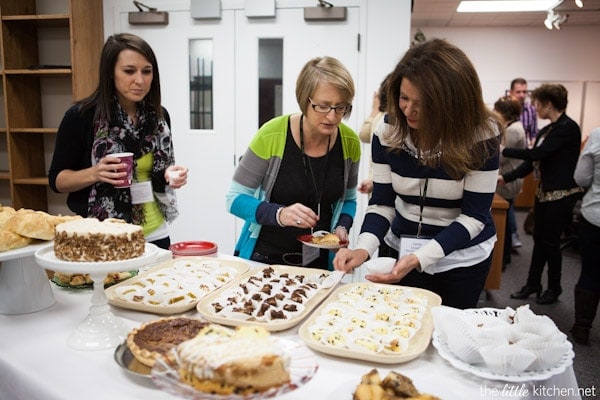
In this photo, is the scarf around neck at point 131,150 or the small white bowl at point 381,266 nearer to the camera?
the small white bowl at point 381,266

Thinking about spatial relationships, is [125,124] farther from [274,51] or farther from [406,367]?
[274,51]

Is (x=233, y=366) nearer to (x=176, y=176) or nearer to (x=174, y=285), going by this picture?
(x=174, y=285)

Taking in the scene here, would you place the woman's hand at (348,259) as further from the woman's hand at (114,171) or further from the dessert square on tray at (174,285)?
the woman's hand at (114,171)

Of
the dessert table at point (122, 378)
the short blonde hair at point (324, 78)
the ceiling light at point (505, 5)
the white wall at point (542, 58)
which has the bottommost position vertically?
the dessert table at point (122, 378)

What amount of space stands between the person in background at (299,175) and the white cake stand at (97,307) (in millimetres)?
798

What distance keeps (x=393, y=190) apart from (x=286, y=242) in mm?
503

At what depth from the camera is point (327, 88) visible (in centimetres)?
196

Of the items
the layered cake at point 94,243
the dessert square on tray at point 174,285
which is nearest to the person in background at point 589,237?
the dessert square on tray at point 174,285

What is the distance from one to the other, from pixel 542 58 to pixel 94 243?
9.18 meters

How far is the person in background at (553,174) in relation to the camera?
3850mm

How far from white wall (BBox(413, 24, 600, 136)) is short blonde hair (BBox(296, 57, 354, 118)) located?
7209mm

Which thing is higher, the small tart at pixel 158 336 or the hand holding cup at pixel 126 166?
the hand holding cup at pixel 126 166

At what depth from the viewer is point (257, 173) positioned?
6.94 feet

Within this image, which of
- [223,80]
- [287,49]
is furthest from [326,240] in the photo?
[223,80]
